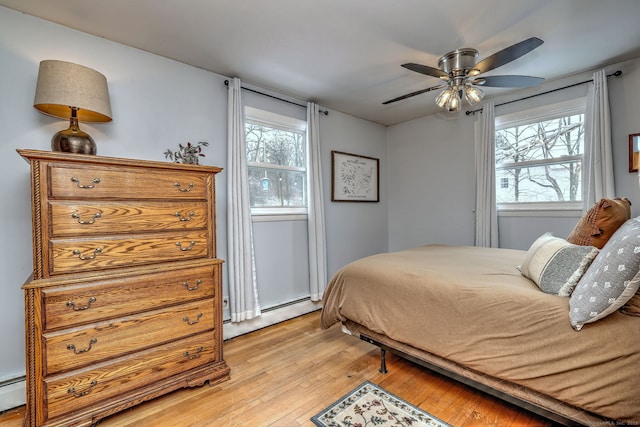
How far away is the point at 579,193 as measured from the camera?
2.92 metres

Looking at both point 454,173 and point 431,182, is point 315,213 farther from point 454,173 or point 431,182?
point 454,173

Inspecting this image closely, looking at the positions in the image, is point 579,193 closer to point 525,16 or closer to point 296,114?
point 525,16

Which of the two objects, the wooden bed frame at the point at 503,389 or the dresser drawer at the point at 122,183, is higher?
the dresser drawer at the point at 122,183

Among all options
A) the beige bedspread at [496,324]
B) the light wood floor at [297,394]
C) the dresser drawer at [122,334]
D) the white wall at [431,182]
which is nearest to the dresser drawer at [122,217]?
the dresser drawer at [122,334]

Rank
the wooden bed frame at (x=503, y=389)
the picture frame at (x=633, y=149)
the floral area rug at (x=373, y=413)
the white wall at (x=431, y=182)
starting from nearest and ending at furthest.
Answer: the wooden bed frame at (x=503, y=389), the floral area rug at (x=373, y=413), the picture frame at (x=633, y=149), the white wall at (x=431, y=182)

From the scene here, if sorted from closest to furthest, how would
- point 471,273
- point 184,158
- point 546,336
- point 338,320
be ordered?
point 546,336 → point 471,273 → point 184,158 → point 338,320

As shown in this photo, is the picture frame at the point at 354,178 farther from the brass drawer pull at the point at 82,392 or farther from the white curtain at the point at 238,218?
the brass drawer pull at the point at 82,392

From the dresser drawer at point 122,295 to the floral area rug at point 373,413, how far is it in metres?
1.07

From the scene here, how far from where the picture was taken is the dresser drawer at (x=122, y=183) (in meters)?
1.52

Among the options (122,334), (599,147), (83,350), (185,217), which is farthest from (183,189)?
(599,147)

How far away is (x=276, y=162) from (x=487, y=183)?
2.41 meters

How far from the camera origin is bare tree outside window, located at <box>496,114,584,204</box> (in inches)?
117

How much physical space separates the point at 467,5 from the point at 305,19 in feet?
3.40

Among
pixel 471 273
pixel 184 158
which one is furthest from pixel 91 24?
pixel 471 273
